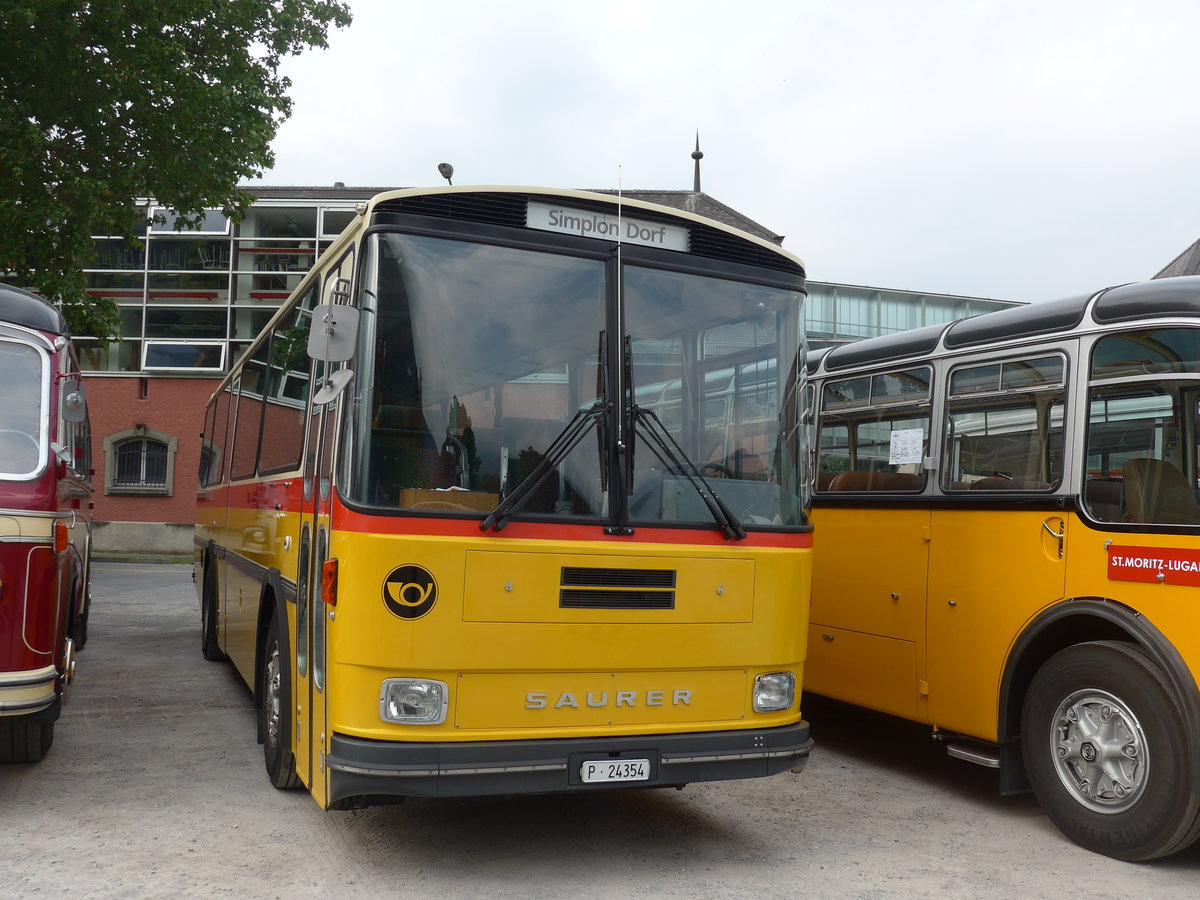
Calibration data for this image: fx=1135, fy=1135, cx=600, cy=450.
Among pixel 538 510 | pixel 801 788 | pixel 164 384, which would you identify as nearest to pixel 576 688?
pixel 538 510

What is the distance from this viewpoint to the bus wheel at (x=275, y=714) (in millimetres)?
6090

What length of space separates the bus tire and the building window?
67.8ft

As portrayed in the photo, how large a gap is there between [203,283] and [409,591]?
101ft

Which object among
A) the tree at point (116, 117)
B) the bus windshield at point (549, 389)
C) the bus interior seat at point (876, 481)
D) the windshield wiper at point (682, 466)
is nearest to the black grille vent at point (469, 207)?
the bus windshield at point (549, 389)

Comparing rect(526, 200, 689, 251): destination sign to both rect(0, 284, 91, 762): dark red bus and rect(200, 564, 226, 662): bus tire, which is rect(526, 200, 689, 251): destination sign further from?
rect(200, 564, 226, 662): bus tire

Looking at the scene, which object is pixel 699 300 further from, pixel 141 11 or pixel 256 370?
pixel 141 11

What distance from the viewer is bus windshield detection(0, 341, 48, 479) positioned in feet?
20.2

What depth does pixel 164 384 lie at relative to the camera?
32.1 metres

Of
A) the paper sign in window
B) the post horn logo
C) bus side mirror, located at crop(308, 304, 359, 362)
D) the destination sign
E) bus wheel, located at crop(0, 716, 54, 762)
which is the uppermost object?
the destination sign

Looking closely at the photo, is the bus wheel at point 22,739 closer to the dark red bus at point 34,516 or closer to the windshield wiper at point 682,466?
the dark red bus at point 34,516

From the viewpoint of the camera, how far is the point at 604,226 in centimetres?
544

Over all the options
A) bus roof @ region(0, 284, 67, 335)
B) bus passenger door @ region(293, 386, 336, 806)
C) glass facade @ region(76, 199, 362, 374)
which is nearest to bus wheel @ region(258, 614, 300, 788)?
bus passenger door @ region(293, 386, 336, 806)

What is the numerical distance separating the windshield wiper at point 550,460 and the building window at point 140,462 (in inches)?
1139

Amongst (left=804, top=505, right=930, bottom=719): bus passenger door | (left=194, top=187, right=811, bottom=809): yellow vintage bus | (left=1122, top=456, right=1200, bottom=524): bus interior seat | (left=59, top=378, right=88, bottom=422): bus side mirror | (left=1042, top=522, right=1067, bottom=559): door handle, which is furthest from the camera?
(left=804, top=505, right=930, bottom=719): bus passenger door
